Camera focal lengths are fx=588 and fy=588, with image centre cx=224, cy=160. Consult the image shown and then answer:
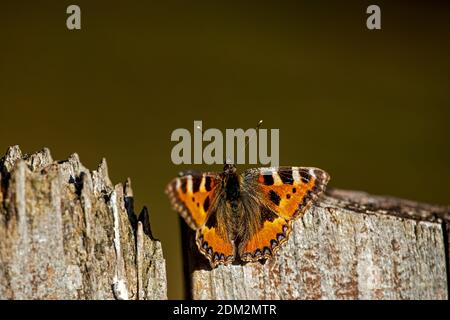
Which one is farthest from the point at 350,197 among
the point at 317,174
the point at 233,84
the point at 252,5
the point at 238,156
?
the point at 252,5

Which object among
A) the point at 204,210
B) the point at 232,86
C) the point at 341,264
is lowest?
the point at 341,264

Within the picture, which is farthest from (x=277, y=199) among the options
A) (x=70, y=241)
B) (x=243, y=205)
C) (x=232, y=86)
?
(x=232, y=86)

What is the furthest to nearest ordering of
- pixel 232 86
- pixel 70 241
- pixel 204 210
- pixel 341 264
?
pixel 232 86
pixel 204 210
pixel 341 264
pixel 70 241

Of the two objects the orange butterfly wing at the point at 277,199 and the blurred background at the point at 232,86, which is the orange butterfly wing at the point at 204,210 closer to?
the orange butterfly wing at the point at 277,199

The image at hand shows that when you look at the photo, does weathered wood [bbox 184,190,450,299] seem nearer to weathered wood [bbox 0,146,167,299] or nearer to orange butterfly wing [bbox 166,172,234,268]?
orange butterfly wing [bbox 166,172,234,268]

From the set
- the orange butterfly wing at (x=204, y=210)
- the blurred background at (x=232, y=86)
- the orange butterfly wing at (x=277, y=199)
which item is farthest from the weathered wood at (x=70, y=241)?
the blurred background at (x=232, y=86)

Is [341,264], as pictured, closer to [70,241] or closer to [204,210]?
[204,210]

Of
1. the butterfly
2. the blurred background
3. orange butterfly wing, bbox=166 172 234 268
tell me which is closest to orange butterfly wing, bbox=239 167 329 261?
the butterfly
